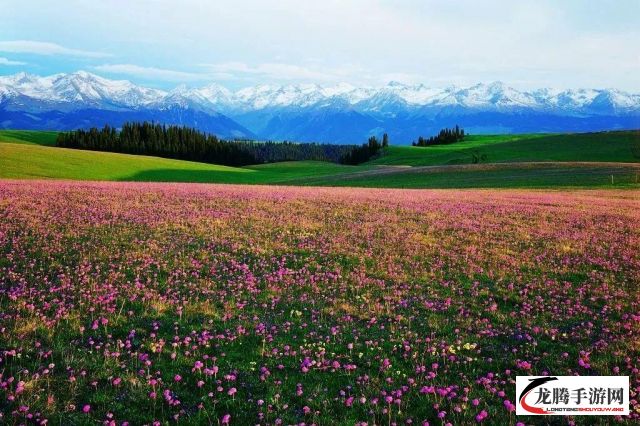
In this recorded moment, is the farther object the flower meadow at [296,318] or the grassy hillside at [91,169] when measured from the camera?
the grassy hillside at [91,169]

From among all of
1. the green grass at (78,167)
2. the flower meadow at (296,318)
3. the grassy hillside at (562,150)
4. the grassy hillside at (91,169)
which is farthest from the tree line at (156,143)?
the flower meadow at (296,318)

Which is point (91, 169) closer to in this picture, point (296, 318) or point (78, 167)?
point (78, 167)

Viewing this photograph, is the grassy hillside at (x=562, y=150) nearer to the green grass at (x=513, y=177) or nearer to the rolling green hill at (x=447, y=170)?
the rolling green hill at (x=447, y=170)

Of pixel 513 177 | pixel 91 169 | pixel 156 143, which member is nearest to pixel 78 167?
pixel 91 169

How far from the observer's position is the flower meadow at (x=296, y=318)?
822 centimetres

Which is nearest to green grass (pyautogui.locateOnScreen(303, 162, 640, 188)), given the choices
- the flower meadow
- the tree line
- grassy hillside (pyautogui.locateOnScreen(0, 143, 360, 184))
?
grassy hillside (pyautogui.locateOnScreen(0, 143, 360, 184))

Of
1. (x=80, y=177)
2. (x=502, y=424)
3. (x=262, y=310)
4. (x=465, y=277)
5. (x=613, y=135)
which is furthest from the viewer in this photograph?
(x=613, y=135)

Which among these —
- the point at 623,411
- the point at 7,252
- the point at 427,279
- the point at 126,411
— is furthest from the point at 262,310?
the point at 7,252

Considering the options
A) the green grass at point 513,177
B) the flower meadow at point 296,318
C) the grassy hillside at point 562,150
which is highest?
the grassy hillside at point 562,150

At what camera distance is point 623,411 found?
8.00m

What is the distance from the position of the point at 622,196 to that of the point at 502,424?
45180mm

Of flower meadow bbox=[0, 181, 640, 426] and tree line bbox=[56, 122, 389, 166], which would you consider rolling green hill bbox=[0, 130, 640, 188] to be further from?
tree line bbox=[56, 122, 389, 166]

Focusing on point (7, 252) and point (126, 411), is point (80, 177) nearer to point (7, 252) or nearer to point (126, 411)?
point (7, 252)

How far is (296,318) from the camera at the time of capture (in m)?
12.1
